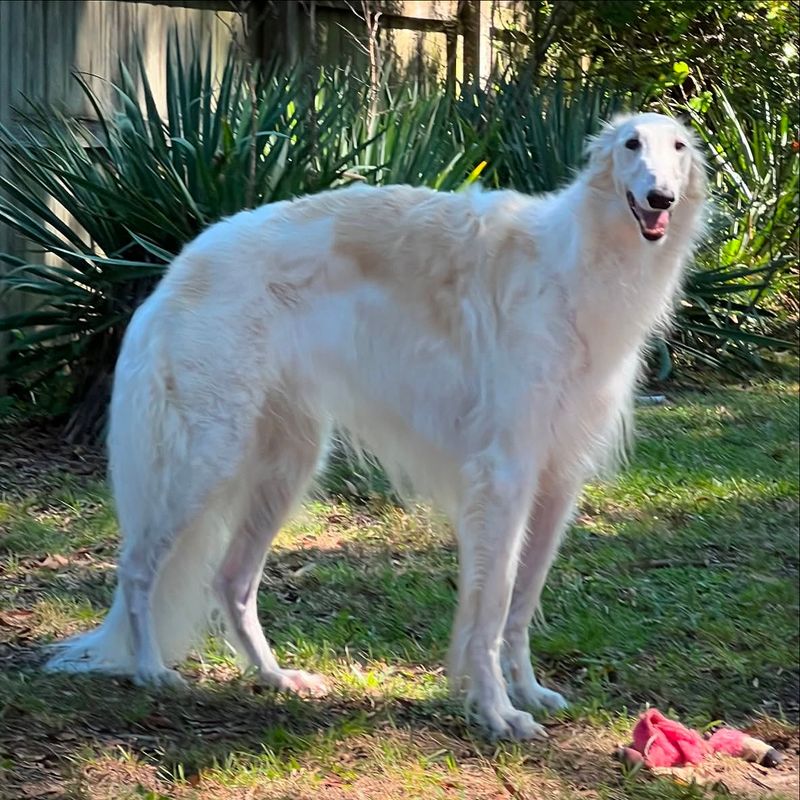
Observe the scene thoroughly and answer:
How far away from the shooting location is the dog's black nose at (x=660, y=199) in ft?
11.3

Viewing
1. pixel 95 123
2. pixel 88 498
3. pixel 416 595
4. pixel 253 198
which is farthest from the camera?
pixel 95 123

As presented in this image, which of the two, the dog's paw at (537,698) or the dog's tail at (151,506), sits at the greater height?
the dog's tail at (151,506)

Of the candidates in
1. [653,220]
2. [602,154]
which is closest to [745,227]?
[602,154]

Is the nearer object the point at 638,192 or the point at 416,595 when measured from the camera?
the point at 638,192

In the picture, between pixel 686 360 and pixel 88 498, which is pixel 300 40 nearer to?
pixel 686 360

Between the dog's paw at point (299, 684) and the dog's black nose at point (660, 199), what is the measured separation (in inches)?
68.4

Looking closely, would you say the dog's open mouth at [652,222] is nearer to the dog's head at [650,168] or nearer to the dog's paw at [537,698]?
the dog's head at [650,168]

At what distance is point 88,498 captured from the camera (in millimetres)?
5551

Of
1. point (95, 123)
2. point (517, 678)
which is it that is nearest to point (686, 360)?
point (95, 123)

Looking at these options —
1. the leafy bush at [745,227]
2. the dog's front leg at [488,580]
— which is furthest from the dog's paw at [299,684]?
the leafy bush at [745,227]

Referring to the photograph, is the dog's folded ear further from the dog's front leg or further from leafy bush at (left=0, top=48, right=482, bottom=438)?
leafy bush at (left=0, top=48, right=482, bottom=438)

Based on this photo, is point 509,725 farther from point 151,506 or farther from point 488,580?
point 151,506

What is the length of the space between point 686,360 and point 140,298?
405cm

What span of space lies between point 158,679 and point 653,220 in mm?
1976
